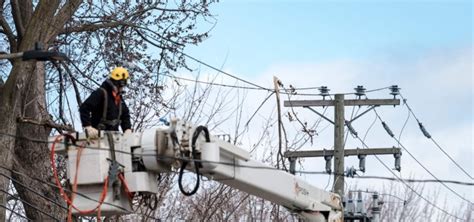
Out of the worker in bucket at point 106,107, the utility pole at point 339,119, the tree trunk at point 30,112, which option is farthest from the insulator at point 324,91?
the worker in bucket at point 106,107

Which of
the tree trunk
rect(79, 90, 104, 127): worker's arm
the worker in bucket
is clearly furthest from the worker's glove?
the tree trunk

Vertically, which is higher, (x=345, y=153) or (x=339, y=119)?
(x=339, y=119)

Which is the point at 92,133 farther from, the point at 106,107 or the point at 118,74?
the point at 118,74

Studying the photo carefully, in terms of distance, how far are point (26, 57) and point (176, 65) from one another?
9.42m

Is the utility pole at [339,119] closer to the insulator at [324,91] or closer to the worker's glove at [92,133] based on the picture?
the insulator at [324,91]

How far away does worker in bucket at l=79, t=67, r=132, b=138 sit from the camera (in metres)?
9.61

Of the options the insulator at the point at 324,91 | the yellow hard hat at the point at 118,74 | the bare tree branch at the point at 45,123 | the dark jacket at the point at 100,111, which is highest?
the insulator at the point at 324,91

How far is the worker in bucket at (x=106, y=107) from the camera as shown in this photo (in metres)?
9.61

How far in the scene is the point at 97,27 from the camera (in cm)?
1884

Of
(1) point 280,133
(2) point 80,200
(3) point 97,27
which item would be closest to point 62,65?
(3) point 97,27

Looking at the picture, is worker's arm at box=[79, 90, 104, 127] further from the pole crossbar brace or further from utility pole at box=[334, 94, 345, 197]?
the pole crossbar brace

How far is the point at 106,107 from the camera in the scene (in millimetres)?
9703

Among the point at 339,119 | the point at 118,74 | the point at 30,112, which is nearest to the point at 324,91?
the point at 339,119

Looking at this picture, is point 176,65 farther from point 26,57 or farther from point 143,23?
point 26,57
